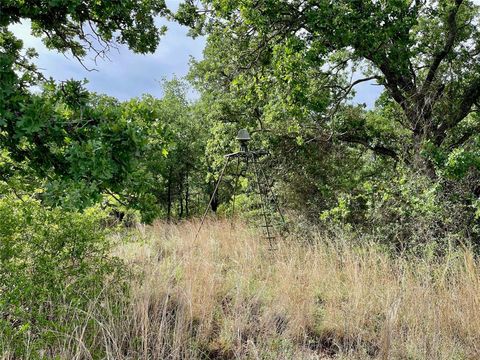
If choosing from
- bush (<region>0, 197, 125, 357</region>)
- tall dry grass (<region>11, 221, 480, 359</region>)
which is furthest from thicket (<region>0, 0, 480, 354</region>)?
tall dry grass (<region>11, 221, 480, 359</region>)

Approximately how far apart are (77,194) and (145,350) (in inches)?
48.5

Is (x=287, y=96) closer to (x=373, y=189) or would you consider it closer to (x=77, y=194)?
(x=373, y=189)

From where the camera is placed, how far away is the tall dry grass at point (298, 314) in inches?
120

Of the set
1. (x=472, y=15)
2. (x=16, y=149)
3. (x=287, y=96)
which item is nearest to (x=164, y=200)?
(x=287, y=96)

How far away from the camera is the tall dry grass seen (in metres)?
3.04

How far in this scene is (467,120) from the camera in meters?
9.22

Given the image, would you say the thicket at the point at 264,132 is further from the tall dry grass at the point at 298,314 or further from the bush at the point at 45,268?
the tall dry grass at the point at 298,314

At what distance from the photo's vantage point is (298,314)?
3.72 metres

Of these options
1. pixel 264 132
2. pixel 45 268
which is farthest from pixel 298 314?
pixel 264 132

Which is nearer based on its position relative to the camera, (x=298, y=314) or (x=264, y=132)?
(x=298, y=314)

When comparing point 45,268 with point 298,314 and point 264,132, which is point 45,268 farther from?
point 264,132

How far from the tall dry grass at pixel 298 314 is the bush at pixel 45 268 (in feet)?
0.92

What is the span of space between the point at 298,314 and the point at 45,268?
2.42 metres

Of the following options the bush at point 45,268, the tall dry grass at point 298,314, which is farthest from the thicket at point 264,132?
the tall dry grass at point 298,314
